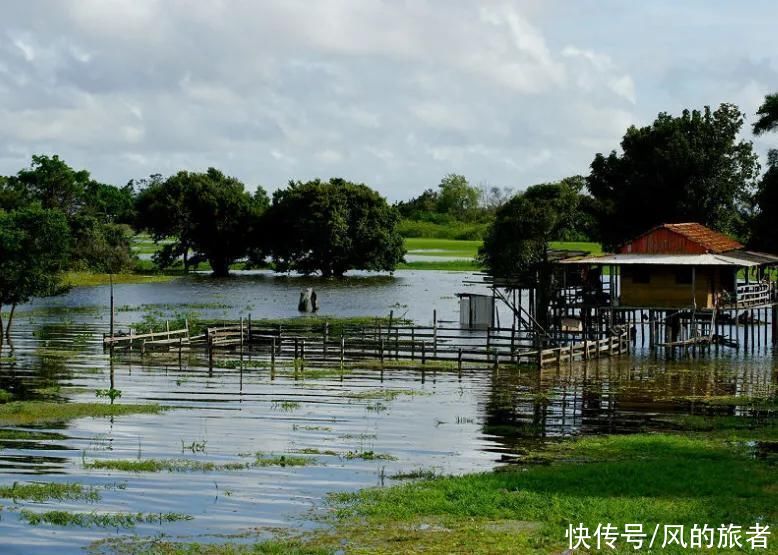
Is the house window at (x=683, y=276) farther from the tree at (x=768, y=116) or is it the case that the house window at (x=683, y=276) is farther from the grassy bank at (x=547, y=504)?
the grassy bank at (x=547, y=504)

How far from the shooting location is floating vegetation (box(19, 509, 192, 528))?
2069cm

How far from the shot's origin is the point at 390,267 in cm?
11981

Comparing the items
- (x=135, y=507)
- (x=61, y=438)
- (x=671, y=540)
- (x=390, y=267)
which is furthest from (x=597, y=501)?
(x=390, y=267)

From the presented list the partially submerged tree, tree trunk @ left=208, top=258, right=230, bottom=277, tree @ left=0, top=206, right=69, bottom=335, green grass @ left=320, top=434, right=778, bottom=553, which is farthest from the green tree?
tree trunk @ left=208, top=258, right=230, bottom=277

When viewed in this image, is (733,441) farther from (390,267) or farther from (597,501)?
(390,267)

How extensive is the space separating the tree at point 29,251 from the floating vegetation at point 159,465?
30.6 m

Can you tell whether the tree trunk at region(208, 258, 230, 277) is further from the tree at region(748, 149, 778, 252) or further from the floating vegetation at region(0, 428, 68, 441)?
the floating vegetation at region(0, 428, 68, 441)

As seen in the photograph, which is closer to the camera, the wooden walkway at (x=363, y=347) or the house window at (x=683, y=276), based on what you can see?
the wooden walkway at (x=363, y=347)

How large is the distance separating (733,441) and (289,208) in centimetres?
9435

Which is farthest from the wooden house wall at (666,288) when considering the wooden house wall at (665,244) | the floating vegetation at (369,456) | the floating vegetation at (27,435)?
the floating vegetation at (27,435)

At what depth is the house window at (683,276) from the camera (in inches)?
2164

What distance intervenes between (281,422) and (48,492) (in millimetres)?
10909

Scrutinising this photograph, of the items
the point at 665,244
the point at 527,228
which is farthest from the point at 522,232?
the point at 665,244

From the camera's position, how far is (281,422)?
33312 mm
